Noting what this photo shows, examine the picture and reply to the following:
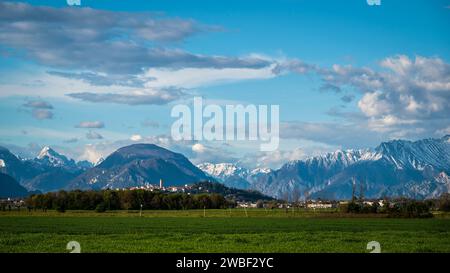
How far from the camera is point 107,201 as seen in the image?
178 metres

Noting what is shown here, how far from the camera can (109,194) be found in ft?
609

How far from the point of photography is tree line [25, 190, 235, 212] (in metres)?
176

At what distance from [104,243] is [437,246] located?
23932mm

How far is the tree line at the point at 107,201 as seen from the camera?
176m
